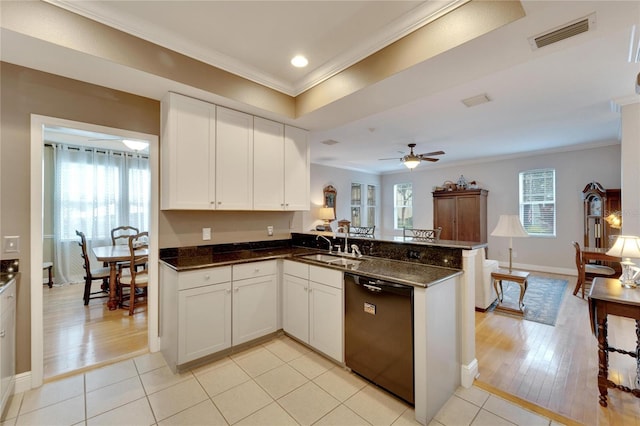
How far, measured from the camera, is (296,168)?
346 cm

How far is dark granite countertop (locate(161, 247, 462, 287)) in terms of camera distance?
196cm

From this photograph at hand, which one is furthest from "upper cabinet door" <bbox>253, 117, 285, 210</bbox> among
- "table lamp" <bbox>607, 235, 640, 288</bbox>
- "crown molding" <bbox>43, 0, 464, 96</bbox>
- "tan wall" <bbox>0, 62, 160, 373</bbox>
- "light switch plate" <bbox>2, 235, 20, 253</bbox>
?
"table lamp" <bbox>607, 235, 640, 288</bbox>

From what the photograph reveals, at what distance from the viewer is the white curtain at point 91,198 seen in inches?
198

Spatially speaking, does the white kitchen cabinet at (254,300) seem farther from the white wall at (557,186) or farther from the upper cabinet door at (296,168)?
the white wall at (557,186)

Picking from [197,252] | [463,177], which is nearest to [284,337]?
[197,252]

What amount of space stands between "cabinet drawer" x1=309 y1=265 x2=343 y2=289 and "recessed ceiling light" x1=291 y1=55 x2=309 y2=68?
6.30ft

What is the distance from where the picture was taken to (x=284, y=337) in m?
3.00

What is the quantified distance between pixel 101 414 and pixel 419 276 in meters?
2.43

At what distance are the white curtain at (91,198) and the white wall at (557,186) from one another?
7.31 metres

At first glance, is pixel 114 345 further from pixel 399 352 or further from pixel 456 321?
pixel 456 321

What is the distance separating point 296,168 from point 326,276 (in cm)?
155

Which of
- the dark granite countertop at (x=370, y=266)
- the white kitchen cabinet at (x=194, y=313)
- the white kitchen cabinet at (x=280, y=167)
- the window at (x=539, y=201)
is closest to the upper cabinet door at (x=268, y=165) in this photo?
the white kitchen cabinet at (x=280, y=167)

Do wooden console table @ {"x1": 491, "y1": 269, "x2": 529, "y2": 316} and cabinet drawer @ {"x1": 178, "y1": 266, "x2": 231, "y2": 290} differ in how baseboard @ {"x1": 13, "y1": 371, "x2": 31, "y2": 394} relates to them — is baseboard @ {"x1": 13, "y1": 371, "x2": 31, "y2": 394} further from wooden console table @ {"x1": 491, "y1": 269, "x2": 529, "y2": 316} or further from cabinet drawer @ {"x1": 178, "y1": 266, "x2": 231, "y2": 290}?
wooden console table @ {"x1": 491, "y1": 269, "x2": 529, "y2": 316}

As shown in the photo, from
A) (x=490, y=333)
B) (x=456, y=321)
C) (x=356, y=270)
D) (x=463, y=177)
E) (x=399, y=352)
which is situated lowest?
(x=490, y=333)
